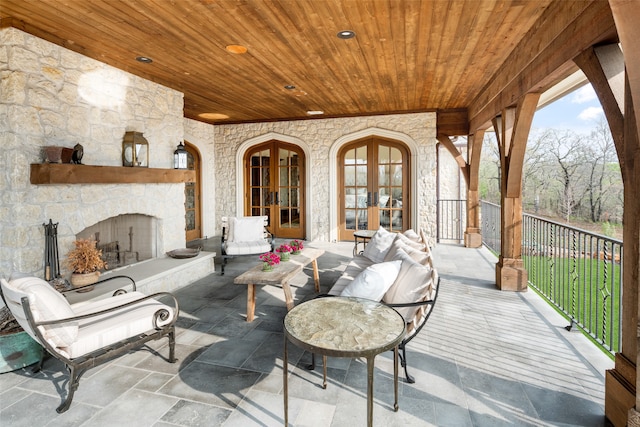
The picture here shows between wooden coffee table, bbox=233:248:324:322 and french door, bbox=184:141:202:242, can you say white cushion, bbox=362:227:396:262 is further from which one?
french door, bbox=184:141:202:242

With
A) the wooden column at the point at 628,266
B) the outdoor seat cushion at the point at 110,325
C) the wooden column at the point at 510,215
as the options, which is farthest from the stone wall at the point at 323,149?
the outdoor seat cushion at the point at 110,325

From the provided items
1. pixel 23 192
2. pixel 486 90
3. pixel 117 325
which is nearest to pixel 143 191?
pixel 23 192

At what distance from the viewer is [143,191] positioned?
4660 millimetres

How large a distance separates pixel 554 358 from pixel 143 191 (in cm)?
468

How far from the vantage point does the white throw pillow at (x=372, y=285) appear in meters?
2.51

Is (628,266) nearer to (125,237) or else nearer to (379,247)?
(379,247)

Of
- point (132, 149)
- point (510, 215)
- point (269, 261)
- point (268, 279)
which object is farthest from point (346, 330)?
point (132, 149)

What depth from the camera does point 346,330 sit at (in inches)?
73.6

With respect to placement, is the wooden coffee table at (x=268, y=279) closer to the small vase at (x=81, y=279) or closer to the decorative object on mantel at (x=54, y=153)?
the small vase at (x=81, y=279)

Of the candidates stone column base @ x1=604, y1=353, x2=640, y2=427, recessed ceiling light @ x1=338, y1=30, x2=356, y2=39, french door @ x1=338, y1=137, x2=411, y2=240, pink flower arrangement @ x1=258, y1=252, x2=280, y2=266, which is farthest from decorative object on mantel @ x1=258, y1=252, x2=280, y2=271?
french door @ x1=338, y1=137, x2=411, y2=240

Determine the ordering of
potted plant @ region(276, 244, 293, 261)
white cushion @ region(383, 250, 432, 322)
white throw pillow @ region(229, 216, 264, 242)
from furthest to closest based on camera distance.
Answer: white throw pillow @ region(229, 216, 264, 242) < potted plant @ region(276, 244, 293, 261) < white cushion @ region(383, 250, 432, 322)

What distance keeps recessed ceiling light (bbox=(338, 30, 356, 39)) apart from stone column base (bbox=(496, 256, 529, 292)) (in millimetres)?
3170

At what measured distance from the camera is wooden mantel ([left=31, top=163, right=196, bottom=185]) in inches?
131

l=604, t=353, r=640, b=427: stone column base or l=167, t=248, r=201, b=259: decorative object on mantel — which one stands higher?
l=167, t=248, r=201, b=259: decorative object on mantel
